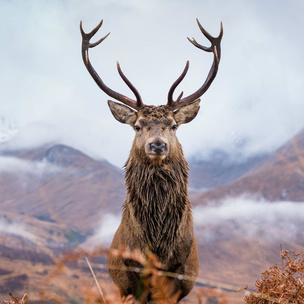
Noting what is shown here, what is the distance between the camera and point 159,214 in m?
5.39

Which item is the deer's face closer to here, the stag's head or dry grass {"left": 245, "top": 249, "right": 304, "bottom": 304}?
the stag's head

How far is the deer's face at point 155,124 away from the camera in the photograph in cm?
532

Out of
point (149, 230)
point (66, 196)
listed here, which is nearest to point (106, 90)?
point (149, 230)

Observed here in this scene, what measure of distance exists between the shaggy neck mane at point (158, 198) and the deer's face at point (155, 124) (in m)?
0.19

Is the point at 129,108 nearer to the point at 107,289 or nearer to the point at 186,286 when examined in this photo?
the point at 186,286

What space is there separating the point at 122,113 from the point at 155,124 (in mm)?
710

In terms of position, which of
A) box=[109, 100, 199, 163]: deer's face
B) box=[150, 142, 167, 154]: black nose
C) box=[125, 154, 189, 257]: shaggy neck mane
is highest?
box=[109, 100, 199, 163]: deer's face

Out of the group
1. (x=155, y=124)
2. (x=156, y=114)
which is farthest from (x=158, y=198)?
(x=156, y=114)

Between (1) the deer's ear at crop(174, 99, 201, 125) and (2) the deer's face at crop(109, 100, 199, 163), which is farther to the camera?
(1) the deer's ear at crop(174, 99, 201, 125)

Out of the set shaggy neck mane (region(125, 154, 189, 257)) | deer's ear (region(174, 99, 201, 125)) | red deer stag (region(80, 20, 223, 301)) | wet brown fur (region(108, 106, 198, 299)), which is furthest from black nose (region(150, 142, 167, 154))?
deer's ear (region(174, 99, 201, 125))

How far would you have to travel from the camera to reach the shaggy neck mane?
5285 mm

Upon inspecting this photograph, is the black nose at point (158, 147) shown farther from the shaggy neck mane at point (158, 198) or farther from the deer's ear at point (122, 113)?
the deer's ear at point (122, 113)

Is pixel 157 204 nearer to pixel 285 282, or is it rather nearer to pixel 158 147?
pixel 158 147

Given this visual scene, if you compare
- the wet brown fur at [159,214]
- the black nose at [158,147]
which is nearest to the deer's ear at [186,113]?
the wet brown fur at [159,214]
